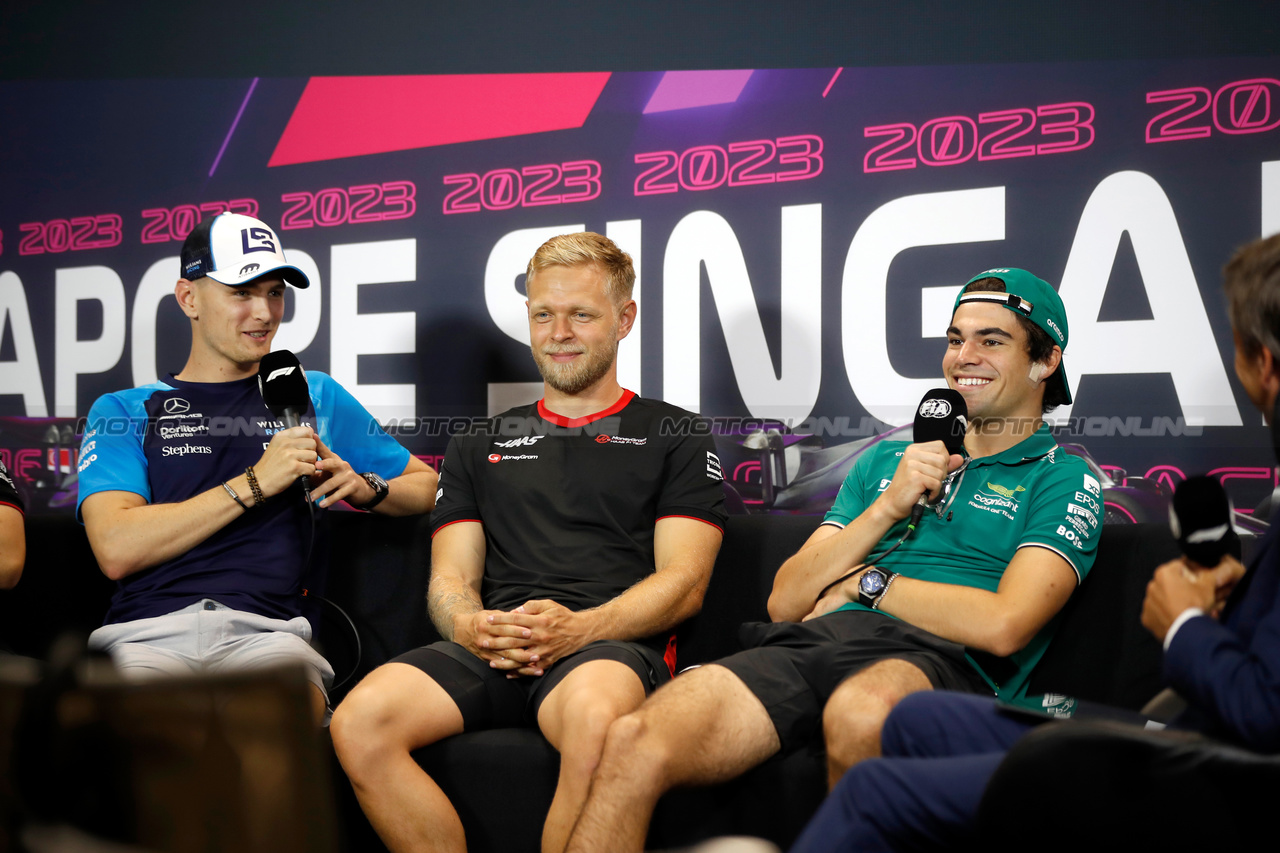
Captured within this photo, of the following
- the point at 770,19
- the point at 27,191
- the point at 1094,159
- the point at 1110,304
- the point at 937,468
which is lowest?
the point at 937,468

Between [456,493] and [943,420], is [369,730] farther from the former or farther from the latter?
[943,420]

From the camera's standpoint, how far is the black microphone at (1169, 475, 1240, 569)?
3.95ft

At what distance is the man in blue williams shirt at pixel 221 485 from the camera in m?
2.07

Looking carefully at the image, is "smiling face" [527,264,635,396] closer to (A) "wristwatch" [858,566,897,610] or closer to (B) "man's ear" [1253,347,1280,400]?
(A) "wristwatch" [858,566,897,610]

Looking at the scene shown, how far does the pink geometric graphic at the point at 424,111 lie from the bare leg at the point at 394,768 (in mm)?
1987

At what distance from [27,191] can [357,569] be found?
235cm

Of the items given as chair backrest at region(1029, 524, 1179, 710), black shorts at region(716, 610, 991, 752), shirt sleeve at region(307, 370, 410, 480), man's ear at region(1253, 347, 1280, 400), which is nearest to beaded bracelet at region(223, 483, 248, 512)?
shirt sleeve at region(307, 370, 410, 480)

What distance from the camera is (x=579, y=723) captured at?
166cm

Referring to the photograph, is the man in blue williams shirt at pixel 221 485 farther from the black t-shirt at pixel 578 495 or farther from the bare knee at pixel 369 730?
the black t-shirt at pixel 578 495

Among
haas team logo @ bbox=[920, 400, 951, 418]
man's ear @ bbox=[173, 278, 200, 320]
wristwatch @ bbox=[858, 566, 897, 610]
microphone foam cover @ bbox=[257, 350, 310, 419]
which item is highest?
man's ear @ bbox=[173, 278, 200, 320]

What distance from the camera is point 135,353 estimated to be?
346 cm

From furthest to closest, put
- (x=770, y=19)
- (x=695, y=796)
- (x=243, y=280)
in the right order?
1. (x=770, y=19)
2. (x=243, y=280)
3. (x=695, y=796)

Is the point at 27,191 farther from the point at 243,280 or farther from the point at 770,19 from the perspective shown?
the point at 770,19

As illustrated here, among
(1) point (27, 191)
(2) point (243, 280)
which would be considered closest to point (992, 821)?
(2) point (243, 280)
